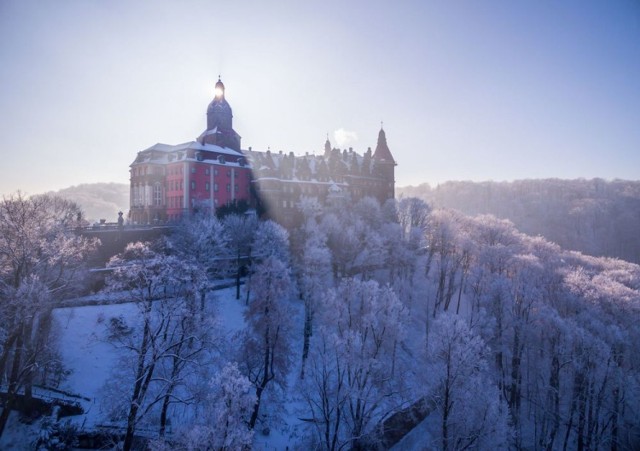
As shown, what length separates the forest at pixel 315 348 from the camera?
1633 centimetres

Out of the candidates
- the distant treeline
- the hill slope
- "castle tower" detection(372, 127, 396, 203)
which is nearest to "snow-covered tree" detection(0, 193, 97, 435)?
"castle tower" detection(372, 127, 396, 203)

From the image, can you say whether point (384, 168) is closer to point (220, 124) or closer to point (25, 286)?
point (220, 124)

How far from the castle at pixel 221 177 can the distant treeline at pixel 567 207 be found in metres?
19.1

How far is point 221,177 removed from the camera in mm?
48531

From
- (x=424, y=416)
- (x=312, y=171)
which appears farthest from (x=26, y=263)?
(x=312, y=171)

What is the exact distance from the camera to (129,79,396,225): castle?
4609 cm

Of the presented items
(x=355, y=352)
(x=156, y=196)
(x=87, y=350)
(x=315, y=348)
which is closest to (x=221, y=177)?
(x=156, y=196)

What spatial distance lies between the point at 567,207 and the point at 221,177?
316 ft

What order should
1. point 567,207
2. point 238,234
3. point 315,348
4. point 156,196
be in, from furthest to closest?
point 567,207 → point 156,196 → point 238,234 → point 315,348

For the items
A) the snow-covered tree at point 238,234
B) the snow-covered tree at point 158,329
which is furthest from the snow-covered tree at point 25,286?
the snow-covered tree at point 238,234

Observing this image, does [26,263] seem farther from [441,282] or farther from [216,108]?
[216,108]

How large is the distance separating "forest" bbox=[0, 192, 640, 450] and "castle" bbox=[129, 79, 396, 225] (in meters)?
12.4

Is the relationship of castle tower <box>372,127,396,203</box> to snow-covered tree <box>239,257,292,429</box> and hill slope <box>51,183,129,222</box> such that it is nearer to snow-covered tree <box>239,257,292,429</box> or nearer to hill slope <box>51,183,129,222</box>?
snow-covered tree <box>239,257,292,429</box>

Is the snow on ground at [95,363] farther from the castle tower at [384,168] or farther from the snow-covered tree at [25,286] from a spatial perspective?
the castle tower at [384,168]
